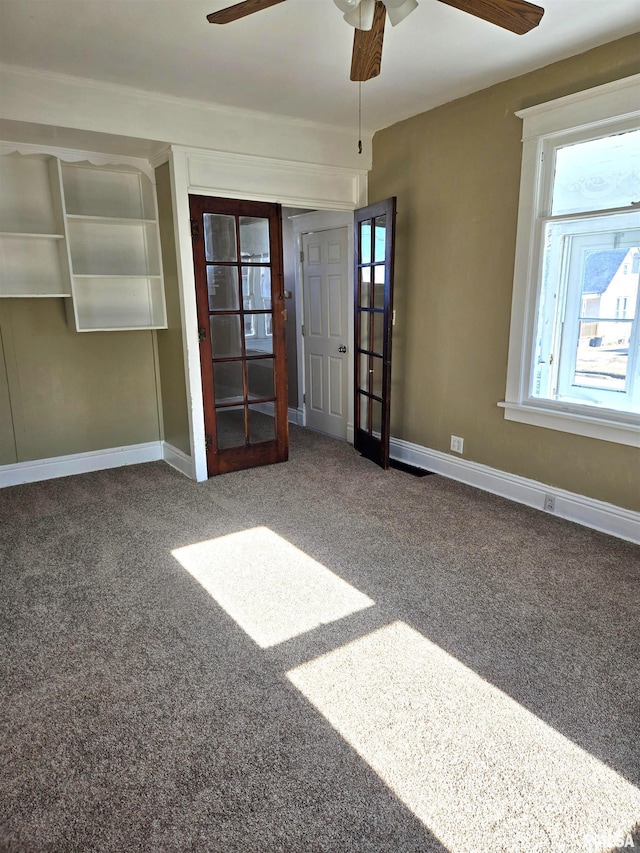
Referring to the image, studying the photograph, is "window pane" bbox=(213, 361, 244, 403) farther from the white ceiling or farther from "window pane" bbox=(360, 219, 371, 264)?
the white ceiling

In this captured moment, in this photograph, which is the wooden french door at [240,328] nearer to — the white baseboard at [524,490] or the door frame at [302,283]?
the door frame at [302,283]

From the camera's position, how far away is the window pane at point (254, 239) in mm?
4125

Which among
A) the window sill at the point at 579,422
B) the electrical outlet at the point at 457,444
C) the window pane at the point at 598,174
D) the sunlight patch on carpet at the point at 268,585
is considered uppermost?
the window pane at the point at 598,174

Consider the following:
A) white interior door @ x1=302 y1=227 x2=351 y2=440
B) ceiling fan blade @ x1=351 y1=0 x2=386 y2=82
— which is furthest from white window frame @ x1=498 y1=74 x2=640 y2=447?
white interior door @ x1=302 y1=227 x2=351 y2=440

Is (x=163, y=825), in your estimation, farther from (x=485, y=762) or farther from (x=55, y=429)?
(x=55, y=429)

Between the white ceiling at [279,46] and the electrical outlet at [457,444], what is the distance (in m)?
2.40

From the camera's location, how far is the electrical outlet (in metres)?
4.07

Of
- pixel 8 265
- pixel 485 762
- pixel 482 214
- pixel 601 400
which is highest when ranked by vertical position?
pixel 482 214

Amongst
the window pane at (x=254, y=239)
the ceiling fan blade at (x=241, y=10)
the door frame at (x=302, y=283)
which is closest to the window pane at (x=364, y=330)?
the door frame at (x=302, y=283)

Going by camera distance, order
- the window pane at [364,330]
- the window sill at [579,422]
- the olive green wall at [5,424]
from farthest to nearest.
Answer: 1. the window pane at [364,330]
2. the olive green wall at [5,424]
3. the window sill at [579,422]

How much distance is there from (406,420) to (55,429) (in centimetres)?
288

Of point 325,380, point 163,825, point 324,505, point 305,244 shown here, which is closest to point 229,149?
point 305,244

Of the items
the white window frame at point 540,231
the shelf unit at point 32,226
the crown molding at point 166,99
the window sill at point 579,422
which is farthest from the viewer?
the shelf unit at point 32,226

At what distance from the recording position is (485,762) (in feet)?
5.48
